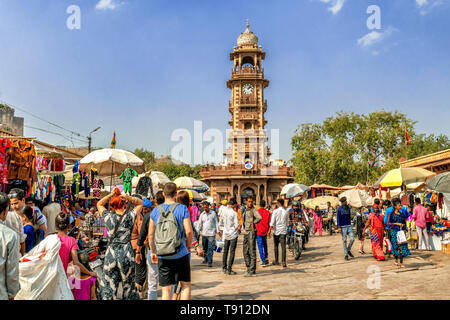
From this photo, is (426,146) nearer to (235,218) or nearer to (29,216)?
(235,218)

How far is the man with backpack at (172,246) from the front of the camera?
4.35m

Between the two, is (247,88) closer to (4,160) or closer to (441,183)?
(441,183)

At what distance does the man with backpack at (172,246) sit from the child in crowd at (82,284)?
844mm

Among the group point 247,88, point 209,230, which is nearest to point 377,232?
point 209,230

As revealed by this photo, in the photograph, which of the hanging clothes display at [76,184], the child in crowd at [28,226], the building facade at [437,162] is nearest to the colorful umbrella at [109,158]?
the hanging clothes display at [76,184]

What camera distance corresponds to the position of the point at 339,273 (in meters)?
8.02

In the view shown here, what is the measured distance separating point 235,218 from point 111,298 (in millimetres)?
4040

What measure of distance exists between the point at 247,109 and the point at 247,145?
5029 millimetres

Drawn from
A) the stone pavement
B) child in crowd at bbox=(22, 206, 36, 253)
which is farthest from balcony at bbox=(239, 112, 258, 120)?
child in crowd at bbox=(22, 206, 36, 253)

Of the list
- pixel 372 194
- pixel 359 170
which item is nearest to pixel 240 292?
pixel 372 194

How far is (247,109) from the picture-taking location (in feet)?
161

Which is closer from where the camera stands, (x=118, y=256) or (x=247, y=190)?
(x=118, y=256)

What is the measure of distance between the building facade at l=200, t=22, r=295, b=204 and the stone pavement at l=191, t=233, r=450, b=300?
3437 cm

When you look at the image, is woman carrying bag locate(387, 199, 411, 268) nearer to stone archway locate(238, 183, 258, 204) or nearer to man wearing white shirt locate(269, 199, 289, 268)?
man wearing white shirt locate(269, 199, 289, 268)
